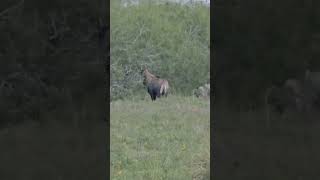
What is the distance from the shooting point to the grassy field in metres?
2.46

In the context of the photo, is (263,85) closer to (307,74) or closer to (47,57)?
(307,74)

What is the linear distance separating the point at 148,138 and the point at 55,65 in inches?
24.5

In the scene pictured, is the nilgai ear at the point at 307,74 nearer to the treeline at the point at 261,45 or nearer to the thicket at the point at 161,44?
the treeline at the point at 261,45

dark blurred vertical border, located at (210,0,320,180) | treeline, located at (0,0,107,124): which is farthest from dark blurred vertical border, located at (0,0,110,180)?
dark blurred vertical border, located at (210,0,320,180)

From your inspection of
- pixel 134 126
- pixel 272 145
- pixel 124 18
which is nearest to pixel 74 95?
pixel 134 126

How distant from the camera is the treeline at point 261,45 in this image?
2.63 m

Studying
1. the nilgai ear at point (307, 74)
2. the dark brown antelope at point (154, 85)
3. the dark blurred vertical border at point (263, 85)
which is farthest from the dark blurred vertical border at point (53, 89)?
the dark brown antelope at point (154, 85)

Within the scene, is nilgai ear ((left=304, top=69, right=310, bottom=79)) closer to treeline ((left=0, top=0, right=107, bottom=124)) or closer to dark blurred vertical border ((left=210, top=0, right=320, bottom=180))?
dark blurred vertical border ((left=210, top=0, right=320, bottom=180))

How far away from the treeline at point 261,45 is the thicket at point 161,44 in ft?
4.06

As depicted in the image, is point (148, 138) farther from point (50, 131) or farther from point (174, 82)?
point (174, 82)

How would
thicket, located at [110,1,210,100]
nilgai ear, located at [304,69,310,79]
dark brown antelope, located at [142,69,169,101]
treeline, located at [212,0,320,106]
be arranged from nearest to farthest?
1. treeline, located at [212,0,320,106]
2. nilgai ear, located at [304,69,310,79]
3. thicket, located at [110,1,210,100]
4. dark brown antelope, located at [142,69,169,101]

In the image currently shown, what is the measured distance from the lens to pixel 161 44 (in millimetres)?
4211

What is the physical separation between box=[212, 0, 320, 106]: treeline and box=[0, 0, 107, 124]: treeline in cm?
61

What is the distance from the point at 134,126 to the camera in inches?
123
